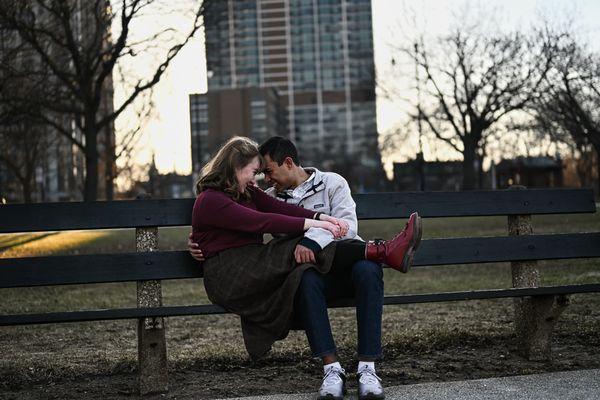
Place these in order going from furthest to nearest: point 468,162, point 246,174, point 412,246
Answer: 1. point 468,162
2. point 246,174
3. point 412,246

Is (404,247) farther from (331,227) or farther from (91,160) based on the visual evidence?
(91,160)

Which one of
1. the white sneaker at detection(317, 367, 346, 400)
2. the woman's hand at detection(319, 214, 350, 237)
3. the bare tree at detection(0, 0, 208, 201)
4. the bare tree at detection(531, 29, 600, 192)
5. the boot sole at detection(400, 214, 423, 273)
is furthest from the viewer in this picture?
the bare tree at detection(531, 29, 600, 192)

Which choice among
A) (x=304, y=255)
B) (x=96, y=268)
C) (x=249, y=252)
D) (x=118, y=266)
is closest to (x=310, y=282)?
(x=304, y=255)

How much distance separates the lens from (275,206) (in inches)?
166

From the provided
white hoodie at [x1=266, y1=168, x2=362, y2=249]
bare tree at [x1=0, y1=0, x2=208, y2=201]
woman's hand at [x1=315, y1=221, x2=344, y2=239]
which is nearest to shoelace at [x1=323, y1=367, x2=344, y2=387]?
woman's hand at [x1=315, y1=221, x2=344, y2=239]

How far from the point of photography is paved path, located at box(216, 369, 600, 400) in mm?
3658

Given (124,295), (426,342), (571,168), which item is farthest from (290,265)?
(571,168)

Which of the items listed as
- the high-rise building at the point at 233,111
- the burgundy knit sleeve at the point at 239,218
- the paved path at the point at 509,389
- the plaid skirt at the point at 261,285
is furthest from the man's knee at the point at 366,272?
the high-rise building at the point at 233,111

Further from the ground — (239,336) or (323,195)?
(323,195)

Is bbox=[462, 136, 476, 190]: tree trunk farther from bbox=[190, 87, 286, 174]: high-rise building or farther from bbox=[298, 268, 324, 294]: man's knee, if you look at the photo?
bbox=[190, 87, 286, 174]: high-rise building

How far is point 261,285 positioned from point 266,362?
1145 mm

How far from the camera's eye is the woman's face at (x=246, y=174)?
4.06m

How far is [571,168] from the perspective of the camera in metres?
90.8

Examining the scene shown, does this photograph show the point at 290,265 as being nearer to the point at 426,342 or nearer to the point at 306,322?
the point at 306,322
